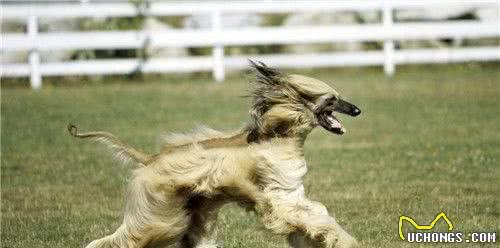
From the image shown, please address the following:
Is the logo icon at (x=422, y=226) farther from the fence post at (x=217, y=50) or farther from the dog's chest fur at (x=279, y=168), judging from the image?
the fence post at (x=217, y=50)

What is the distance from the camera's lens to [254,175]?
6.48 metres

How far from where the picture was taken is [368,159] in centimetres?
1198

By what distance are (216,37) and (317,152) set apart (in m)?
9.38

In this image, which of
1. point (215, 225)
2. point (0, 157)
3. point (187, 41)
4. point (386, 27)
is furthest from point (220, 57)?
point (215, 225)

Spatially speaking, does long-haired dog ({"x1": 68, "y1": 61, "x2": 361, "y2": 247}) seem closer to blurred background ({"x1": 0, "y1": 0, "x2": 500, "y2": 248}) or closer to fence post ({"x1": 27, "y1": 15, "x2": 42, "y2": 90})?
blurred background ({"x1": 0, "y1": 0, "x2": 500, "y2": 248})

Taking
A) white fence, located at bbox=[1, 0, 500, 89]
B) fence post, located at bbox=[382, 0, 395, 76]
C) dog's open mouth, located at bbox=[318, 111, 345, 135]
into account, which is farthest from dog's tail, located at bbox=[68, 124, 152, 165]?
fence post, located at bbox=[382, 0, 395, 76]

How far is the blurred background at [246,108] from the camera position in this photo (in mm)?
8898

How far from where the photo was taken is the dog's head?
6633 mm

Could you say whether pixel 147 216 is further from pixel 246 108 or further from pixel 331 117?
pixel 246 108

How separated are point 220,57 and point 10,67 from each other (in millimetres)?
4639

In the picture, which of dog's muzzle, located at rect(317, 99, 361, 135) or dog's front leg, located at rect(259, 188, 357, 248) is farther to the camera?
dog's muzzle, located at rect(317, 99, 361, 135)

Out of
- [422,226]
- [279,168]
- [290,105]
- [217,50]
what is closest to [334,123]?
[290,105]

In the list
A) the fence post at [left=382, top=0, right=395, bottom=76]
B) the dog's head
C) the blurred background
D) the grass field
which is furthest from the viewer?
the fence post at [left=382, top=0, right=395, bottom=76]

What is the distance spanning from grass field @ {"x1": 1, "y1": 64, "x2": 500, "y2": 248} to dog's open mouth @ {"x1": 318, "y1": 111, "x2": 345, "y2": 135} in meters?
0.82
